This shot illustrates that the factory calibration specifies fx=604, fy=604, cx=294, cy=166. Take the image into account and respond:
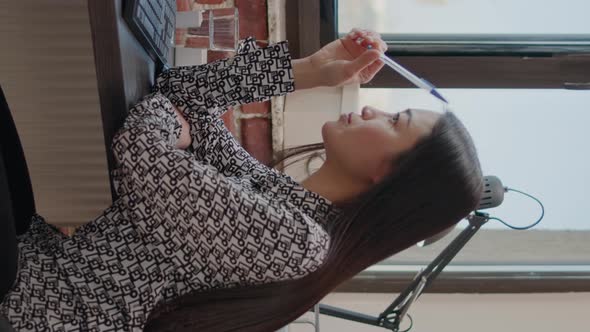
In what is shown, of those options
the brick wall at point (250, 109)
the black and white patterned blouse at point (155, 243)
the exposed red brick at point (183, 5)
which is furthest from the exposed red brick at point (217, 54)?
the black and white patterned blouse at point (155, 243)

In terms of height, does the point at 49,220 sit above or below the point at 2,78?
below

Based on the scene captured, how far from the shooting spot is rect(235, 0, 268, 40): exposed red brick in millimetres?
1314

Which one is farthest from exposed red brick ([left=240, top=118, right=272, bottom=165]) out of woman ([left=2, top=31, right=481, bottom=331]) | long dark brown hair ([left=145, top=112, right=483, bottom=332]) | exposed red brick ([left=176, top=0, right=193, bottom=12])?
long dark brown hair ([left=145, top=112, right=483, bottom=332])

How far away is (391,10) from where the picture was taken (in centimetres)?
147

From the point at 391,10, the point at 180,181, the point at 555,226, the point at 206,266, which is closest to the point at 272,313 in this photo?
the point at 206,266

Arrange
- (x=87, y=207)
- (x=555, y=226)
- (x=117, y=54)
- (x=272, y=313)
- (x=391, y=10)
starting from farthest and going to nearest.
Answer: (x=555, y=226) < (x=391, y=10) < (x=87, y=207) < (x=272, y=313) < (x=117, y=54)

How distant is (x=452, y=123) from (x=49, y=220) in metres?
0.62

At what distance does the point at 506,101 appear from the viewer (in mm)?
1548

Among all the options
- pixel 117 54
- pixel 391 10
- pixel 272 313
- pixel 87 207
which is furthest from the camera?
pixel 391 10

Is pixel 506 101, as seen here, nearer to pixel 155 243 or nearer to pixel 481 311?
pixel 481 311

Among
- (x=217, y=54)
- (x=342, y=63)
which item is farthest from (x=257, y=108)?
(x=342, y=63)

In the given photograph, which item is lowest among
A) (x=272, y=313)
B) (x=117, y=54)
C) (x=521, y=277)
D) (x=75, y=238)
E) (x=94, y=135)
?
(x=521, y=277)

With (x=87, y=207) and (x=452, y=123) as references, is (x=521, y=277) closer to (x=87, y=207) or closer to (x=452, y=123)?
(x=452, y=123)

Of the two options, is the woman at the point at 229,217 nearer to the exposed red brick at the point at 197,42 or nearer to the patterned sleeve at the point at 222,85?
the patterned sleeve at the point at 222,85
